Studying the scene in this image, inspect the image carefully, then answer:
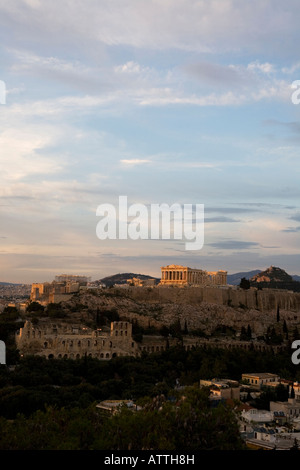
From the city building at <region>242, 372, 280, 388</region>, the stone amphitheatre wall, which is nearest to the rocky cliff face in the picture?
the stone amphitheatre wall

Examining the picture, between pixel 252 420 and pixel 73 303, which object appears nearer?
pixel 252 420

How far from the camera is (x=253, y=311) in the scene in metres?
65.6

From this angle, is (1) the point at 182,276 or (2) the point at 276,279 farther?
(2) the point at 276,279

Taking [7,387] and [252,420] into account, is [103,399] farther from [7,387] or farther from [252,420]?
[252,420]

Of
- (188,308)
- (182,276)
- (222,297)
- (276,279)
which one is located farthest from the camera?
(276,279)

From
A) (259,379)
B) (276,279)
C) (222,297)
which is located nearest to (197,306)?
(222,297)

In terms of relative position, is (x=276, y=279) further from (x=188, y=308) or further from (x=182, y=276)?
(x=188, y=308)

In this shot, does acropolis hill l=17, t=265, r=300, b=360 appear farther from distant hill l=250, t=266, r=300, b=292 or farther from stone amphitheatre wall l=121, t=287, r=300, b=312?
distant hill l=250, t=266, r=300, b=292

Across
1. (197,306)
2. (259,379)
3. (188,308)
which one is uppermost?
(197,306)

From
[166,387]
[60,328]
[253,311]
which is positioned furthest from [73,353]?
[253,311]

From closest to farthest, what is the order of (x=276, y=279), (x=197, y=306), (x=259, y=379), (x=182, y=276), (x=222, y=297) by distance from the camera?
(x=259, y=379)
(x=197, y=306)
(x=222, y=297)
(x=182, y=276)
(x=276, y=279)
